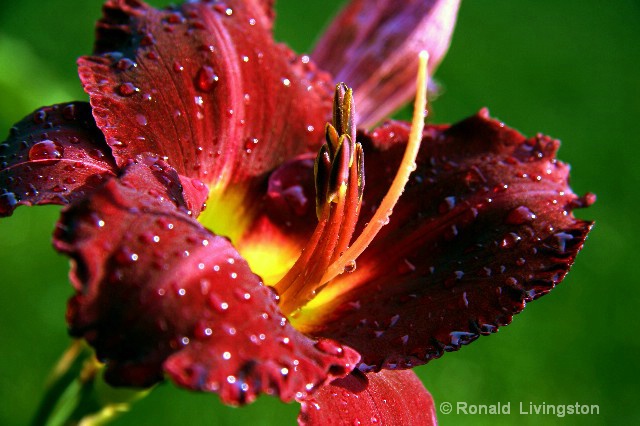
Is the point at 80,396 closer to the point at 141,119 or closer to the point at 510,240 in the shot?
the point at 141,119

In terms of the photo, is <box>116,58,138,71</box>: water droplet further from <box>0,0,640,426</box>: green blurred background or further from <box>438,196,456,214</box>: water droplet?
<box>0,0,640,426</box>: green blurred background

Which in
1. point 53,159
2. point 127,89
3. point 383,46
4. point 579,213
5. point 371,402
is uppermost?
point 579,213

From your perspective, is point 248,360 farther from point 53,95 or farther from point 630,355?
point 630,355

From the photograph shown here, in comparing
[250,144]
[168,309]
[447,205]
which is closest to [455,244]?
[447,205]

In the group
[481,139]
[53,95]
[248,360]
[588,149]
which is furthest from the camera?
[588,149]

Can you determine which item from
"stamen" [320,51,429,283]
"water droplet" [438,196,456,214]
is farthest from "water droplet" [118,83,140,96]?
"water droplet" [438,196,456,214]

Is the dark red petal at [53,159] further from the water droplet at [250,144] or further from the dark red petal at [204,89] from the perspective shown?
the water droplet at [250,144]

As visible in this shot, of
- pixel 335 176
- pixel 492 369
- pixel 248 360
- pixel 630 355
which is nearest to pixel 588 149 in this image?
pixel 630 355

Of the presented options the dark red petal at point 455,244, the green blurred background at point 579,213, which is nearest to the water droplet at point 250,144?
the dark red petal at point 455,244
